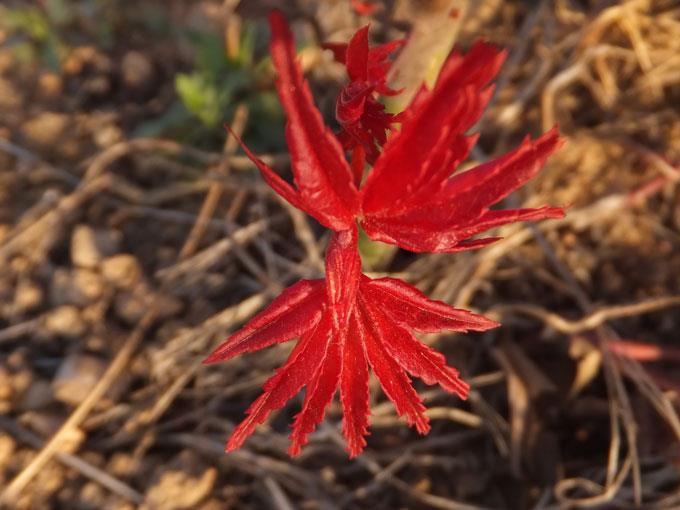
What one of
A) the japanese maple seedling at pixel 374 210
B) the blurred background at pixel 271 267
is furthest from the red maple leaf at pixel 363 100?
the blurred background at pixel 271 267

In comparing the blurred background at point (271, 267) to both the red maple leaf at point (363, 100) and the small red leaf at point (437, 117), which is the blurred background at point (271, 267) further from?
the small red leaf at point (437, 117)

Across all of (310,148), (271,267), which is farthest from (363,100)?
(271,267)

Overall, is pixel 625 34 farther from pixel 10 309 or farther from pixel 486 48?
pixel 10 309

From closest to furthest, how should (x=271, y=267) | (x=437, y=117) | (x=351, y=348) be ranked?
(x=437, y=117), (x=351, y=348), (x=271, y=267)

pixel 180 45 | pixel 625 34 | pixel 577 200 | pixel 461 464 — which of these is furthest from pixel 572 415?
pixel 180 45

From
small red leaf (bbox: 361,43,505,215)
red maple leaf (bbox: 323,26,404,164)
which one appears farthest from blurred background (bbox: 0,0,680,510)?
small red leaf (bbox: 361,43,505,215)

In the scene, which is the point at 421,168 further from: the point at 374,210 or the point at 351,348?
the point at 351,348
